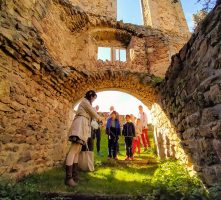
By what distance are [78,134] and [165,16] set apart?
13.1 m

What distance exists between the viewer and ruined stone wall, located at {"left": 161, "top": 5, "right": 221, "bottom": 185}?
2449 millimetres

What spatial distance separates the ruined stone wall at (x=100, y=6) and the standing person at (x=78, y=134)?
900cm

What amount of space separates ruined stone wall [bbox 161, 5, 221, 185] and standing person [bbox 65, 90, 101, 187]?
5.95 ft

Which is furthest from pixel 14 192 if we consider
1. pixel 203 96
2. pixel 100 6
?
pixel 100 6

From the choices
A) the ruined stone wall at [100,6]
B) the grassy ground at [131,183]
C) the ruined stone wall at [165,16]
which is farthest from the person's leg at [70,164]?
the ruined stone wall at [165,16]

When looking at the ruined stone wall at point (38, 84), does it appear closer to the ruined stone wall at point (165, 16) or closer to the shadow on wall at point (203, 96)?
the shadow on wall at point (203, 96)

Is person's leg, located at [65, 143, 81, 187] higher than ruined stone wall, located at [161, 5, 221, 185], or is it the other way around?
ruined stone wall, located at [161, 5, 221, 185]

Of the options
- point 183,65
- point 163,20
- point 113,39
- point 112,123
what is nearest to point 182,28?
point 163,20

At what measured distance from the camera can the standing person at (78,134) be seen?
12.2ft

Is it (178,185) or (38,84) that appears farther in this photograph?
(38,84)

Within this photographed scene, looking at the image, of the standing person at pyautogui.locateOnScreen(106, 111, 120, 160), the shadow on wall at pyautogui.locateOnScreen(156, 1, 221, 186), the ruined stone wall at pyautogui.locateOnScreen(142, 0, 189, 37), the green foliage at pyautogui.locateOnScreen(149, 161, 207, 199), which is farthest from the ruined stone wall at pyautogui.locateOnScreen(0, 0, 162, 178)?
the ruined stone wall at pyautogui.locateOnScreen(142, 0, 189, 37)

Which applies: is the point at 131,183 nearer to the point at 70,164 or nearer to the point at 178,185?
the point at 178,185

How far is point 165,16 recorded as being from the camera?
14.3m

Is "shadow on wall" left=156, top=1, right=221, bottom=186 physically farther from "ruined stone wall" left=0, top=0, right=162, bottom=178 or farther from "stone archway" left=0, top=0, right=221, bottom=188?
"ruined stone wall" left=0, top=0, right=162, bottom=178
